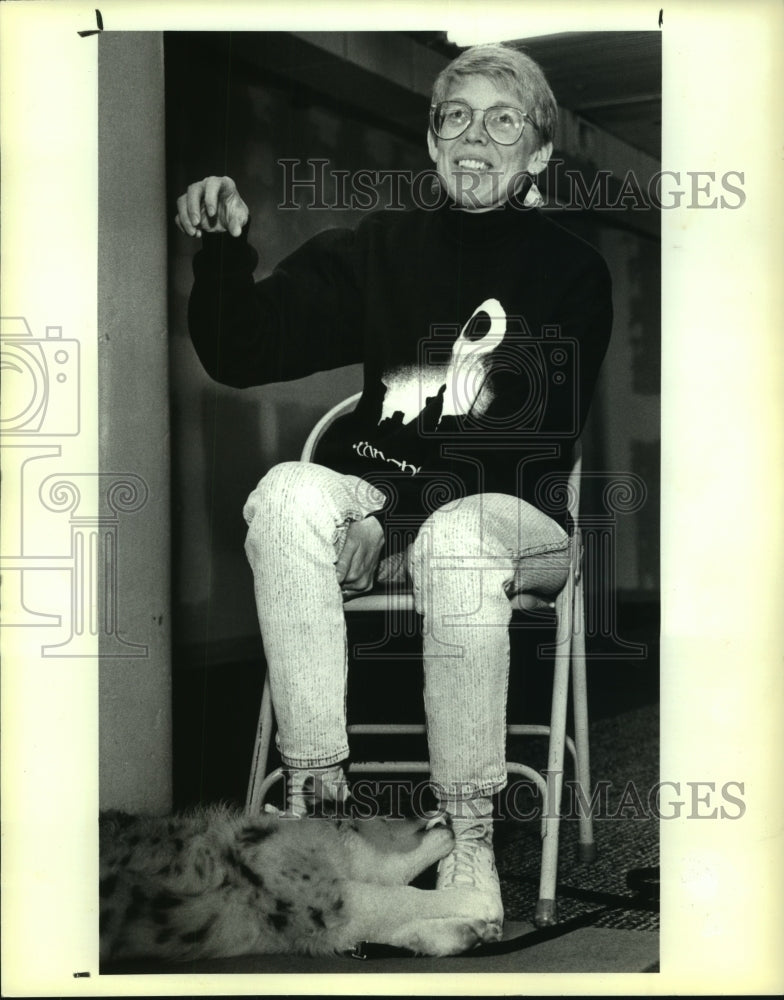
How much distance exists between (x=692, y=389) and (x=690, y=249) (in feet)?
0.64

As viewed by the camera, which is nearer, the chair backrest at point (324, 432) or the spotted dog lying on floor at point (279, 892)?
the spotted dog lying on floor at point (279, 892)

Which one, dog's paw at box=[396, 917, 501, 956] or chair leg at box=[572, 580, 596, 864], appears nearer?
dog's paw at box=[396, 917, 501, 956]

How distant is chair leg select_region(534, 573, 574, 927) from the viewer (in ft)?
5.02

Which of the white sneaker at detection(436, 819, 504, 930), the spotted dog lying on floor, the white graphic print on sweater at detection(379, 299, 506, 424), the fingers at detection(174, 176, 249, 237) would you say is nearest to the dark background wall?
the fingers at detection(174, 176, 249, 237)

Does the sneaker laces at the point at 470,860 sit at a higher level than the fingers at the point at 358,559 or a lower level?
lower

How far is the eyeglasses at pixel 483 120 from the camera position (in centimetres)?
157

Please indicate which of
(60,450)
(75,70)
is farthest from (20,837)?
(75,70)

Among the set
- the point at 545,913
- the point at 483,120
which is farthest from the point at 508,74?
the point at 545,913

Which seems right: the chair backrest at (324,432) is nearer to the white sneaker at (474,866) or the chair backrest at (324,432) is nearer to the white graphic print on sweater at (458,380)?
the white graphic print on sweater at (458,380)

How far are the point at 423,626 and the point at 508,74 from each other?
30.3 inches

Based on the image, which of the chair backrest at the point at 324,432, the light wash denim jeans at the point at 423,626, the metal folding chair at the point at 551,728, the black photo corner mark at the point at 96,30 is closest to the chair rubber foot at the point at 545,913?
the metal folding chair at the point at 551,728

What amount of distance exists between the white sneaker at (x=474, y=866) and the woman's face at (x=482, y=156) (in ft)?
2.82

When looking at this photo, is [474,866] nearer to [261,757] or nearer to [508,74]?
[261,757]

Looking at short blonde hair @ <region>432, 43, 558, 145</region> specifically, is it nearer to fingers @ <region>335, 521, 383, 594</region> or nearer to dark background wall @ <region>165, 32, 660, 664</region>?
dark background wall @ <region>165, 32, 660, 664</region>
